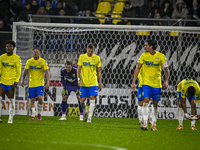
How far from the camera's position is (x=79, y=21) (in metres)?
14.8

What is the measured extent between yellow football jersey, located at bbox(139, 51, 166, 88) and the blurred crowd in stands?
7.42m

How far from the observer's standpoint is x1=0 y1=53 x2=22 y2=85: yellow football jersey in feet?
27.2

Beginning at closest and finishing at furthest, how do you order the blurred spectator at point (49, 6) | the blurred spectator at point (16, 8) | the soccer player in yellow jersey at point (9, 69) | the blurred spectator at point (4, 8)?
the soccer player in yellow jersey at point (9, 69), the blurred spectator at point (4, 8), the blurred spectator at point (49, 6), the blurred spectator at point (16, 8)

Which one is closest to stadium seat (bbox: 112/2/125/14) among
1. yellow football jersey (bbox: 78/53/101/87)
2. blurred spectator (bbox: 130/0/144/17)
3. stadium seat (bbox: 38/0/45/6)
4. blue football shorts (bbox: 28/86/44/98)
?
blurred spectator (bbox: 130/0/144/17)

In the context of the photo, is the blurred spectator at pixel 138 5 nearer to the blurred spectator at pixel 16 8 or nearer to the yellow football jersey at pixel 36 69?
the blurred spectator at pixel 16 8

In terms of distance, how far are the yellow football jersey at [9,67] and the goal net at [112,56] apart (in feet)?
10.1

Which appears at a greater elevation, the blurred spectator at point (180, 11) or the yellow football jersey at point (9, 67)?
the blurred spectator at point (180, 11)

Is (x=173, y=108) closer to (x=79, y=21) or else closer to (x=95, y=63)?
(x=95, y=63)

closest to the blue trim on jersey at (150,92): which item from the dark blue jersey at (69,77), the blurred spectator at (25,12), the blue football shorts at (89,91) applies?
the blue football shorts at (89,91)

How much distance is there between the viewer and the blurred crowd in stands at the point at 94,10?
14.8 m

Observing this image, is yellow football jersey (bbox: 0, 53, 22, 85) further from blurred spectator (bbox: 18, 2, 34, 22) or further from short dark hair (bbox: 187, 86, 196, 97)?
blurred spectator (bbox: 18, 2, 34, 22)

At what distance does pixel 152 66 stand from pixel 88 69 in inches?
86.8

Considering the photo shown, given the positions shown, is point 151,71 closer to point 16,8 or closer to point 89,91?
point 89,91

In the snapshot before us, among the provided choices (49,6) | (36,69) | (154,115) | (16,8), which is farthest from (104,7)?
(154,115)
